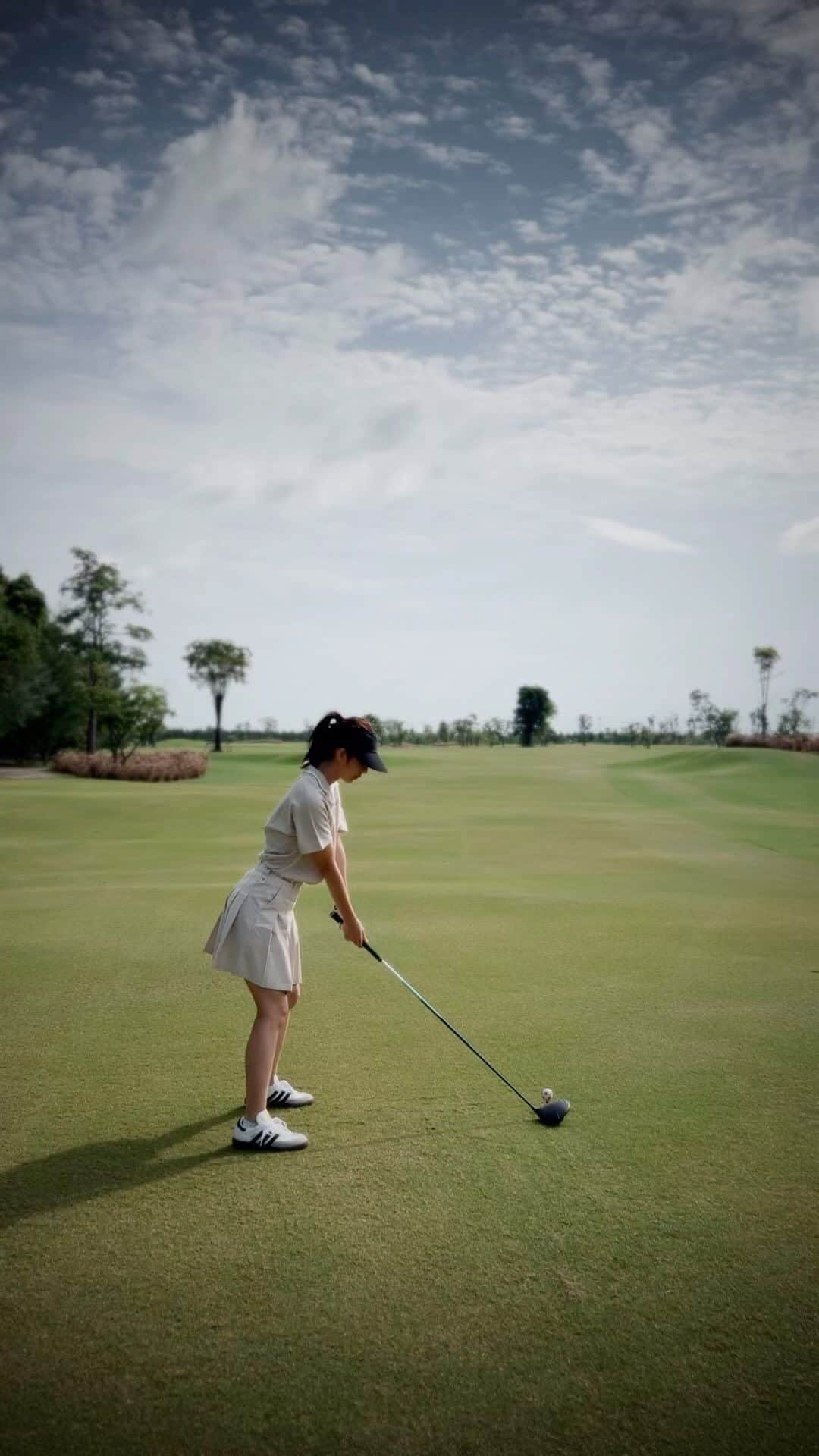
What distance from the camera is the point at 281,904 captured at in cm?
450

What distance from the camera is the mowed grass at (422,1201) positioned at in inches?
102

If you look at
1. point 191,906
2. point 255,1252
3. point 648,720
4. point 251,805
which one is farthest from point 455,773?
point 648,720

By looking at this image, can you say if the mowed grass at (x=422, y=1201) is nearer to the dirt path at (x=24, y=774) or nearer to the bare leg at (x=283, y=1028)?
the bare leg at (x=283, y=1028)

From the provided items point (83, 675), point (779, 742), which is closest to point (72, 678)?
point (83, 675)

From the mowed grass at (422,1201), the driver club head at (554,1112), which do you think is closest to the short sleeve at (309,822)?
the mowed grass at (422,1201)

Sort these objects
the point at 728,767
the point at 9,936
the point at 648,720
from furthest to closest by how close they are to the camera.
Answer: the point at 648,720 < the point at 728,767 < the point at 9,936

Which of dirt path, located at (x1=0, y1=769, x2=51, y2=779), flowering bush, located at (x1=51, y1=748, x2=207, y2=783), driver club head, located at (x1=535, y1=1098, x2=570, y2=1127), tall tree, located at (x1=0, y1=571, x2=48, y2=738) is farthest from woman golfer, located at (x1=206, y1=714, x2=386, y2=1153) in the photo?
tall tree, located at (x1=0, y1=571, x2=48, y2=738)

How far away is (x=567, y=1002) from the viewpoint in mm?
6648

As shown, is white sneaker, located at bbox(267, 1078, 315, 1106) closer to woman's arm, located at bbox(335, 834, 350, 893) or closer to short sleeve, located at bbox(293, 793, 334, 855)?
woman's arm, located at bbox(335, 834, 350, 893)

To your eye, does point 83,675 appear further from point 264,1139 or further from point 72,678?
→ point 264,1139

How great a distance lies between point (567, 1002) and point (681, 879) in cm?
722

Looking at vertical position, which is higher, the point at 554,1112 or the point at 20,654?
the point at 20,654

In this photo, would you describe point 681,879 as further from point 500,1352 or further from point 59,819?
point 59,819

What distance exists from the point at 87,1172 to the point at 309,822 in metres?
1.80
